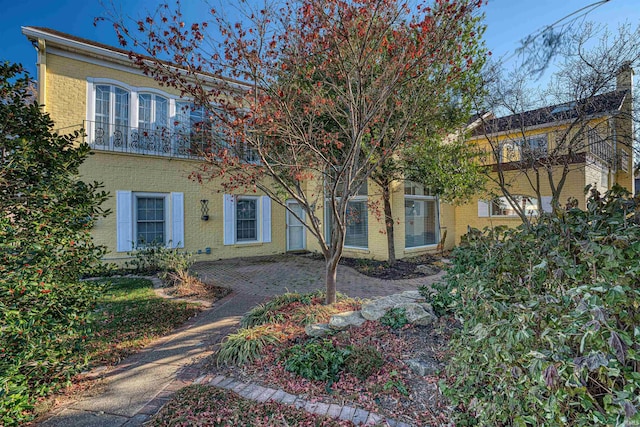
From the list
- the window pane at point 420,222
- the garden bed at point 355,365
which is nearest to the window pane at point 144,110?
the window pane at point 420,222

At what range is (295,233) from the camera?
43.1 ft

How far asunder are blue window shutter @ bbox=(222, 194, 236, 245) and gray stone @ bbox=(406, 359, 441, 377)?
30.8 feet

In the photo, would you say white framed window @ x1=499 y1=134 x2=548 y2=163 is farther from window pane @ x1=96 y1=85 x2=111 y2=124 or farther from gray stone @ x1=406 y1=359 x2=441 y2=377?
window pane @ x1=96 y1=85 x2=111 y2=124

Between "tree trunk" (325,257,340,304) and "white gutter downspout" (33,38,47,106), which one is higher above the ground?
Result: "white gutter downspout" (33,38,47,106)

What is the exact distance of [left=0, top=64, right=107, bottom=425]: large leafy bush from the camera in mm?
2314

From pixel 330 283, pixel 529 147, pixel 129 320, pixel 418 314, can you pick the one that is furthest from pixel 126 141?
pixel 529 147

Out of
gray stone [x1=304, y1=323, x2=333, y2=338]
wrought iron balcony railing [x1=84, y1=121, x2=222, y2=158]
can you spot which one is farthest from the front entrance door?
gray stone [x1=304, y1=323, x2=333, y2=338]

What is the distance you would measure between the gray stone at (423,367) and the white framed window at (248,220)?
9443 mm

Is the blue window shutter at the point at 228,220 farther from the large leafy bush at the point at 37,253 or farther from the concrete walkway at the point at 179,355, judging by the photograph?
the large leafy bush at the point at 37,253

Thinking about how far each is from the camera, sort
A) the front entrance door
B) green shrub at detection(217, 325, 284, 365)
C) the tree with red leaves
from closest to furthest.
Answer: green shrub at detection(217, 325, 284, 365) → the tree with red leaves → the front entrance door

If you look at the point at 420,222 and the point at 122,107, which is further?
the point at 420,222

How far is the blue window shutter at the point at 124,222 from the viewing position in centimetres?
940

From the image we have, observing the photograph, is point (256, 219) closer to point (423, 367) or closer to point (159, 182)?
point (159, 182)

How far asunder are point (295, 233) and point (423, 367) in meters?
10.6
